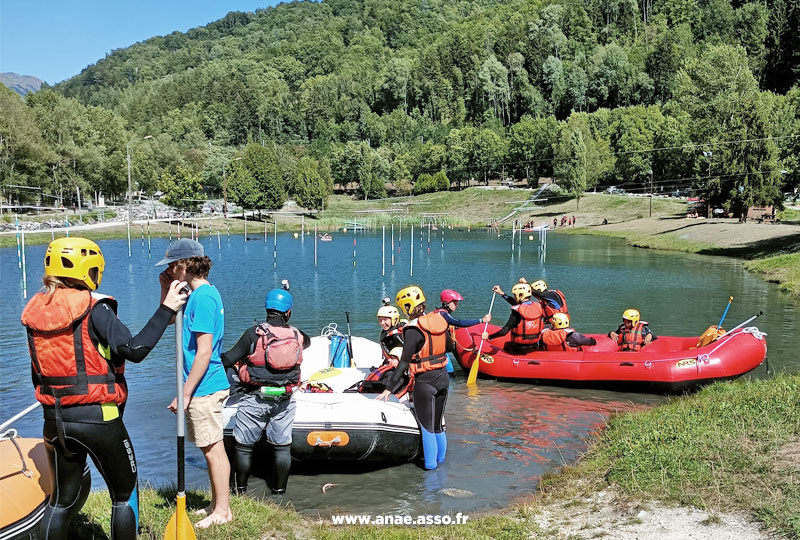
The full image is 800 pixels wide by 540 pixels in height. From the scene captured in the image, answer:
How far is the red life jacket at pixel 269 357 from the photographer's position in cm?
700

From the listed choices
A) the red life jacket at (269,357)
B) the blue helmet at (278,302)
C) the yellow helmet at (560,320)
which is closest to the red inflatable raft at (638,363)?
the yellow helmet at (560,320)

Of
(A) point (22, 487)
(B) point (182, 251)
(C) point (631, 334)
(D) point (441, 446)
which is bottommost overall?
(D) point (441, 446)

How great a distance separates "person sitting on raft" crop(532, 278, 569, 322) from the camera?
15625mm

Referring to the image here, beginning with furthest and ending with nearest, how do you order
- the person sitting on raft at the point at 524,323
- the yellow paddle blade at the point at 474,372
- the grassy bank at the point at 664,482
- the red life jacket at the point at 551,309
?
the red life jacket at the point at 551,309, the yellow paddle blade at the point at 474,372, the person sitting on raft at the point at 524,323, the grassy bank at the point at 664,482

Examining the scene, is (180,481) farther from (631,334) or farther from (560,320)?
(631,334)

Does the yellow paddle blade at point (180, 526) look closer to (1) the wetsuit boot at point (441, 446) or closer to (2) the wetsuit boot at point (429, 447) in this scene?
(2) the wetsuit boot at point (429, 447)

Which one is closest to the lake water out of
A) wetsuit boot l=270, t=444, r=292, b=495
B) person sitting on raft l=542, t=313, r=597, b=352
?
wetsuit boot l=270, t=444, r=292, b=495

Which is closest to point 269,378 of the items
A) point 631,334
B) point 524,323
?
point 524,323

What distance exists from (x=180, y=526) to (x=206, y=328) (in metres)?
1.56

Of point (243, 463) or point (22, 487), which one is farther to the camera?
point (243, 463)

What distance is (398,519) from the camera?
7.71 metres

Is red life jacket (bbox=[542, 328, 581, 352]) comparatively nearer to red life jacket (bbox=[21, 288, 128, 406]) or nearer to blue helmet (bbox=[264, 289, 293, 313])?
blue helmet (bbox=[264, 289, 293, 313])

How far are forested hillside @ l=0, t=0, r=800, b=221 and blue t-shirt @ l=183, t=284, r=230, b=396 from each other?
46936mm

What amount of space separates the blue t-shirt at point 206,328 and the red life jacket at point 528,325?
9.83 m
